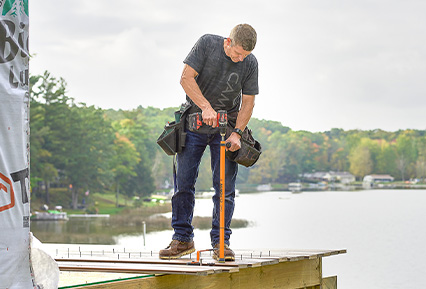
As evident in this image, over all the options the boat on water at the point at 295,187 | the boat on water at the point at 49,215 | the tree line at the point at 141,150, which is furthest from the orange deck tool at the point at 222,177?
the boat on water at the point at 295,187

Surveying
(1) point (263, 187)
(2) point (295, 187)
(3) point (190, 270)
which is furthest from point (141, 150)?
(3) point (190, 270)

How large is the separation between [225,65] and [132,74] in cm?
6923

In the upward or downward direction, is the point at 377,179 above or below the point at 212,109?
below

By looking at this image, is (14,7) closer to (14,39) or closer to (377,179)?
(14,39)

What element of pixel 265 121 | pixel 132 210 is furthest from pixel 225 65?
pixel 265 121

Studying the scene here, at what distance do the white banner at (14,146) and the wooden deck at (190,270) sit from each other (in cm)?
69

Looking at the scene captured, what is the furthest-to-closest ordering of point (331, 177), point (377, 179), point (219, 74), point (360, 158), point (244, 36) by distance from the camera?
1. point (377, 179)
2. point (331, 177)
3. point (360, 158)
4. point (219, 74)
5. point (244, 36)

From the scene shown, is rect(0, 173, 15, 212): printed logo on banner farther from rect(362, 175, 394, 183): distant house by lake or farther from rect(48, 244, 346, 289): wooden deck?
rect(362, 175, 394, 183): distant house by lake

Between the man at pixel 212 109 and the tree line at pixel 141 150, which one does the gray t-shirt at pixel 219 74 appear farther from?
the tree line at pixel 141 150

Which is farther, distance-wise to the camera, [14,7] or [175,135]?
[175,135]

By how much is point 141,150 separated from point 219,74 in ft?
180

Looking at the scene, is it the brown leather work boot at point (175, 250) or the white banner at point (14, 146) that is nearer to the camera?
the white banner at point (14, 146)

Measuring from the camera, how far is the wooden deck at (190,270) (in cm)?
398

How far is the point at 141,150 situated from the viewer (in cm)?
5906
